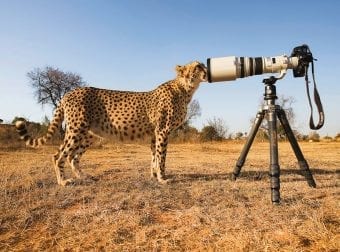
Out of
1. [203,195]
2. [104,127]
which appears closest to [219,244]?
[203,195]

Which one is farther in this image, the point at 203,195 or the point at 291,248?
the point at 203,195

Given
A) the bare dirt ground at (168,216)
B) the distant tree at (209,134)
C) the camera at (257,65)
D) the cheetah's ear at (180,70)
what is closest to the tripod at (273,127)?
the camera at (257,65)

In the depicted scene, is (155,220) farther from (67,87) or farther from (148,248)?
(67,87)

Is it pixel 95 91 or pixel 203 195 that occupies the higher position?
pixel 95 91

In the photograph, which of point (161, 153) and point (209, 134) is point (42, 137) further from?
point (209, 134)

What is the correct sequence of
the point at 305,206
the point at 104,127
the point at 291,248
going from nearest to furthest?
the point at 291,248, the point at 305,206, the point at 104,127

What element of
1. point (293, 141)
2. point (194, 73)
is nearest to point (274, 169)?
point (293, 141)

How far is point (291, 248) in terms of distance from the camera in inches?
133

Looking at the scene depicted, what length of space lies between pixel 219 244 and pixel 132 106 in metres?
3.83

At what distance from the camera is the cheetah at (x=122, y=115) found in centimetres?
655

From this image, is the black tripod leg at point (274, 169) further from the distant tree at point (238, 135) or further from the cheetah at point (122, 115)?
the distant tree at point (238, 135)

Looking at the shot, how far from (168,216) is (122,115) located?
9.35ft

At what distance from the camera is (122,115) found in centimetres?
684

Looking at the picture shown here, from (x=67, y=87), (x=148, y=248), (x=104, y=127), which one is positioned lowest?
(x=148, y=248)
